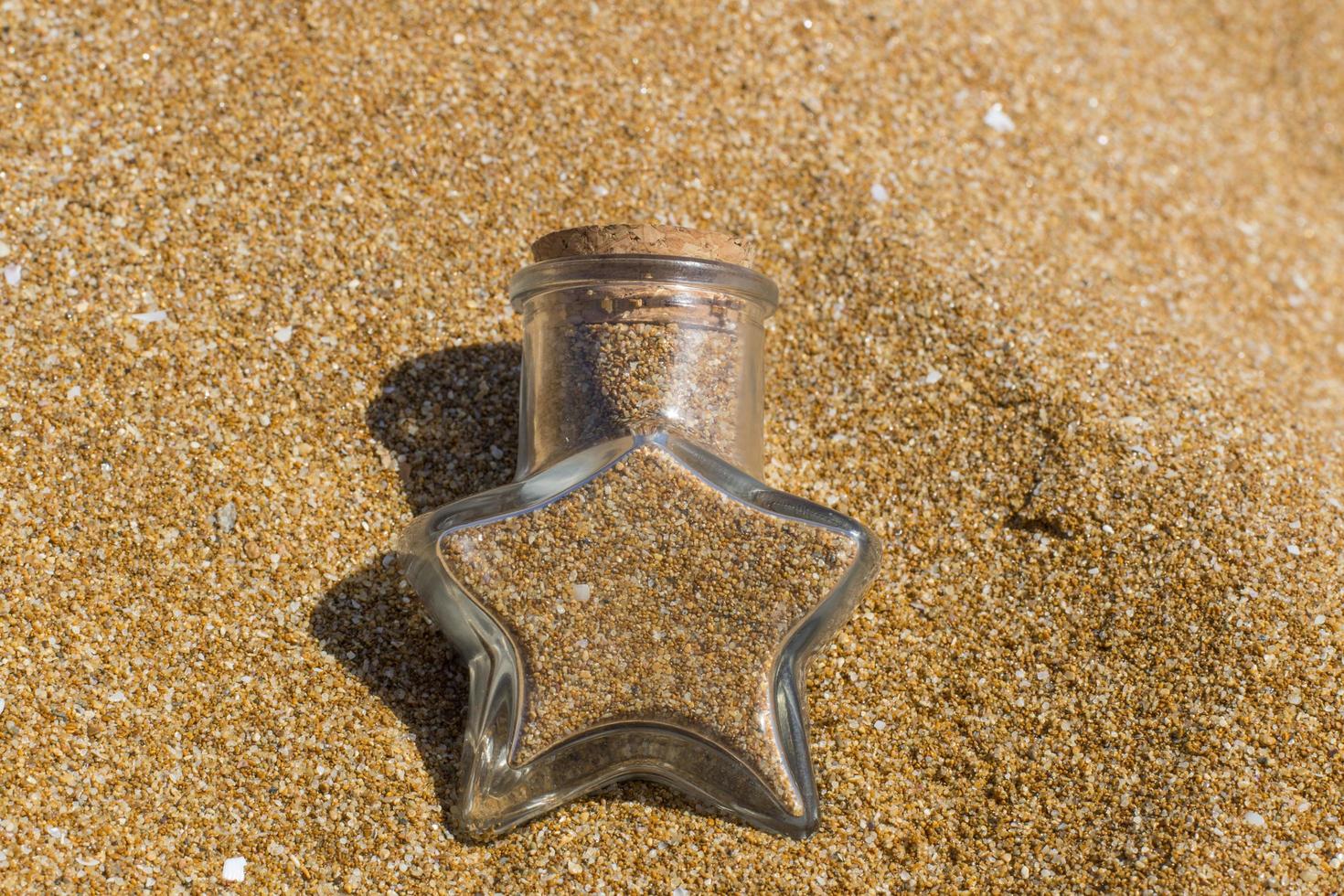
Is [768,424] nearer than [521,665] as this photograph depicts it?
No

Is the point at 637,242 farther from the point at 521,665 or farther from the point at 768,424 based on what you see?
the point at 521,665

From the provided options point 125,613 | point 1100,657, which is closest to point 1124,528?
point 1100,657

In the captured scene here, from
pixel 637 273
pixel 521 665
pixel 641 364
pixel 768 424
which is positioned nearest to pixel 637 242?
pixel 637 273

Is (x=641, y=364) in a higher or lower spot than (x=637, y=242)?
lower

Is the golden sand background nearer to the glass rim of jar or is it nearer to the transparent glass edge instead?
the transparent glass edge

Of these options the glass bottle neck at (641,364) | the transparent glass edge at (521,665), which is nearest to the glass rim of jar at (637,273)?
the glass bottle neck at (641,364)

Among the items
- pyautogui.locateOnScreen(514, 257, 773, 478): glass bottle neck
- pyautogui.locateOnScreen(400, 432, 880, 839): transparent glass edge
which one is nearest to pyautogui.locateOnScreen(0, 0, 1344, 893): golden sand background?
pyautogui.locateOnScreen(400, 432, 880, 839): transparent glass edge

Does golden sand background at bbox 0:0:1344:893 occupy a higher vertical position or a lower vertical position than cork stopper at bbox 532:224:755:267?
A: lower
